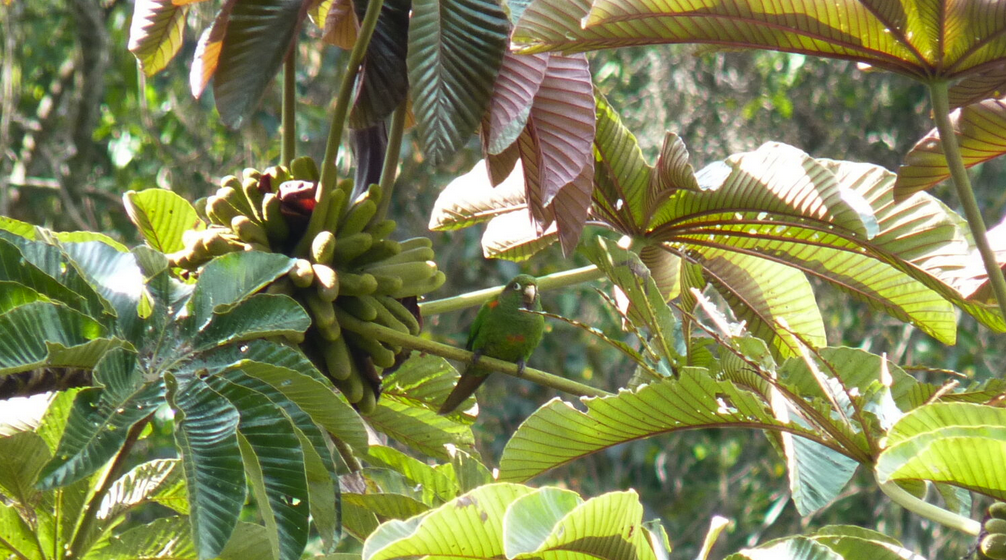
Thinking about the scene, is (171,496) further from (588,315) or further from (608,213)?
(588,315)

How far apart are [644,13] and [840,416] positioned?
0.55 meters

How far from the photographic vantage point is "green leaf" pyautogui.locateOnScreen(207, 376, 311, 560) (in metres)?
1.05

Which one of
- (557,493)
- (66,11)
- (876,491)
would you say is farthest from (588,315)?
(557,493)

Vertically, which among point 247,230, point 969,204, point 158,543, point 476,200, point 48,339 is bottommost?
point 158,543

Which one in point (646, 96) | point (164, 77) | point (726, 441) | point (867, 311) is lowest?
point (726, 441)

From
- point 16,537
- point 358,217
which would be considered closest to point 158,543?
point 16,537

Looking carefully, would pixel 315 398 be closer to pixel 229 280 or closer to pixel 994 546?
pixel 229 280

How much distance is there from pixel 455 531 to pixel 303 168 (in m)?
0.81

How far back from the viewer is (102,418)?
982 mm

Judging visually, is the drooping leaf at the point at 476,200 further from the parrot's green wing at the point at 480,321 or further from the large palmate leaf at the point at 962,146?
the large palmate leaf at the point at 962,146

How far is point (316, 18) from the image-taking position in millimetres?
1954

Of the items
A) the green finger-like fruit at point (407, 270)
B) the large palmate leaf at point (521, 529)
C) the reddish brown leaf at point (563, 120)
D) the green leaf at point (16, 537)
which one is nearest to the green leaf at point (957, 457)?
the large palmate leaf at point (521, 529)

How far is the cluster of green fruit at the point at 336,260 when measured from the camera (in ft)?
4.65

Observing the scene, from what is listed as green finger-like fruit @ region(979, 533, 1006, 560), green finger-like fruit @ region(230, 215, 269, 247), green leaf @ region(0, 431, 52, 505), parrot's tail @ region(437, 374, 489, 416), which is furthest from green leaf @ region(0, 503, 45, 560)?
green finger-like fruit @ region(979, 533, 1006, 560)
